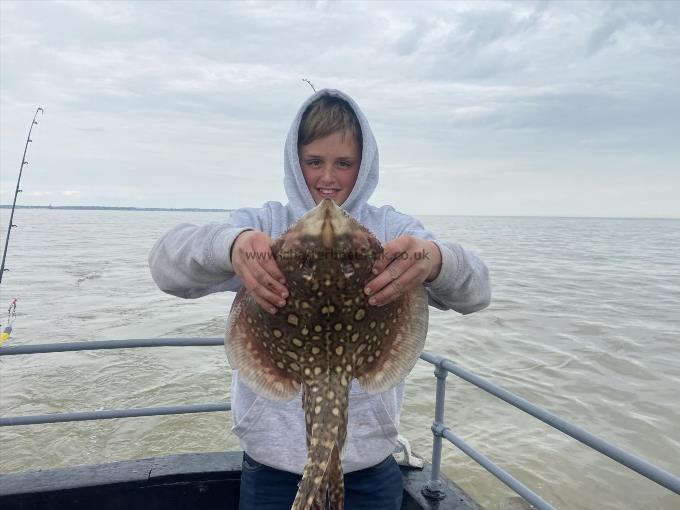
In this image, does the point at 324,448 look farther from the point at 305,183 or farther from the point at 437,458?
the point at 437,458

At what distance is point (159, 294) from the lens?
21641 millimetres

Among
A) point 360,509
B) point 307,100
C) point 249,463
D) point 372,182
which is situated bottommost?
point 360,509

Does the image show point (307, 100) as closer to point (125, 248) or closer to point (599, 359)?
point (599, 359)

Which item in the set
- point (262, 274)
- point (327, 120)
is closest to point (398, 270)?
point (262, 274)

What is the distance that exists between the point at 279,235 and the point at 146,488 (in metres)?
2.31

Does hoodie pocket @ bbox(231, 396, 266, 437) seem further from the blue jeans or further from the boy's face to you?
the boy's face

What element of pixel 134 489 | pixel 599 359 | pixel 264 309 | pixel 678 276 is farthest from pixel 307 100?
pixel 678 276

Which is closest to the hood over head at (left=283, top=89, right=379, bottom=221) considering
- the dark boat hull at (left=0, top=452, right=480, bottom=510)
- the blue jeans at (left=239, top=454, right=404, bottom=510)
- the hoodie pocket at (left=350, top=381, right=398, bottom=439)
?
the hoodie pocket at (left=350, top=381, right=398, bottom=439)

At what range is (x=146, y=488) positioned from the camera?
11.6 ft

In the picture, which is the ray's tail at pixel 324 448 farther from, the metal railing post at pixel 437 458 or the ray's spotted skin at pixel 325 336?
the metal railing post at pixel 437 458

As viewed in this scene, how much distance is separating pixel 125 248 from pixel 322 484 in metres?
44.4

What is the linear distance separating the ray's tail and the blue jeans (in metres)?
0.73

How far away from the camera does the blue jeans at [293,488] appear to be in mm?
2521

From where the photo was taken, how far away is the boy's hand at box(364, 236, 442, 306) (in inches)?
72.1
